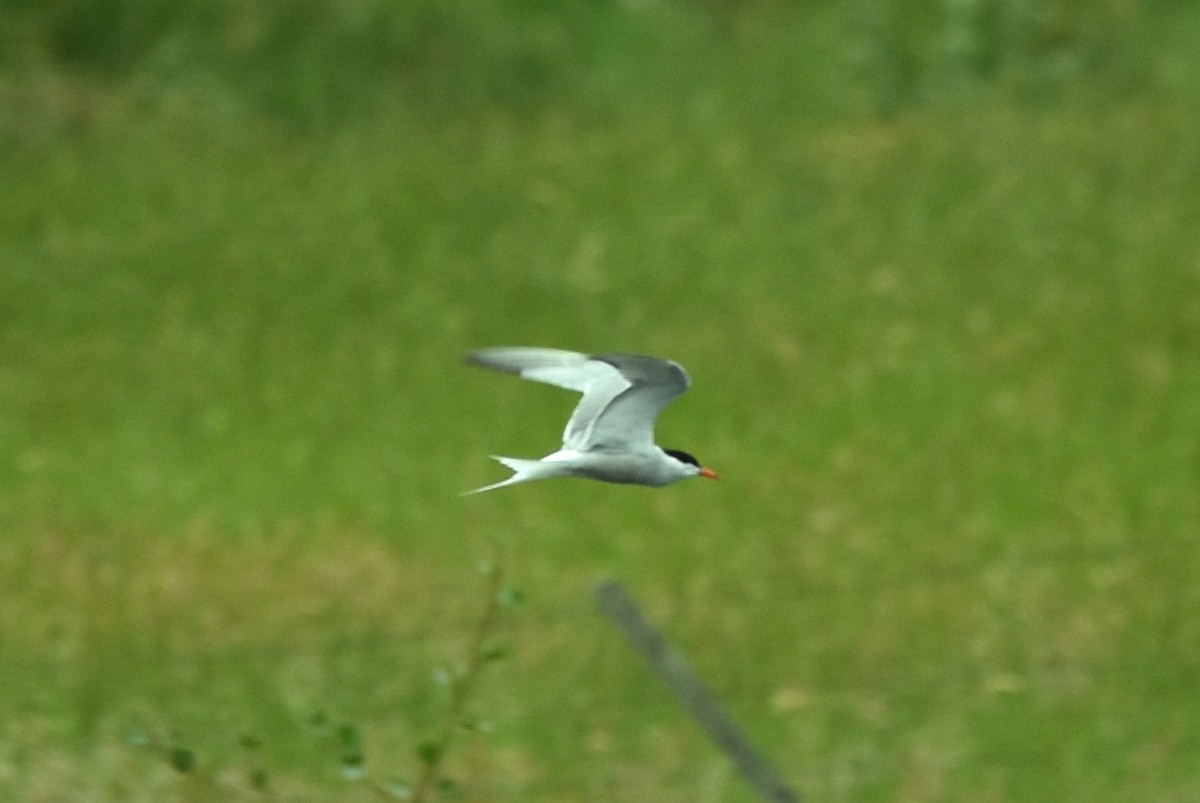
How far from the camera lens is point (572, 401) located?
10.5m

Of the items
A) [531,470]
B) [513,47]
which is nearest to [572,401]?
[531,470]

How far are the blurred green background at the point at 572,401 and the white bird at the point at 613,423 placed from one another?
8.10 feet

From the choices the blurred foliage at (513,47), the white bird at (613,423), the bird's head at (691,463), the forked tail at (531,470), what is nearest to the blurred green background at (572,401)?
the blurred foliage at (513,47)

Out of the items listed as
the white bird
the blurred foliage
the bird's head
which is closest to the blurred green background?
the blurred foliage

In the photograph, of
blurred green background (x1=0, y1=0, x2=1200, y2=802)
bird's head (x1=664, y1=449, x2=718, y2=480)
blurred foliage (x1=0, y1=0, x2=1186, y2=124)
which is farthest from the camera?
blurred foliage (x1=0, y1=0, x2=1186, y2=124)

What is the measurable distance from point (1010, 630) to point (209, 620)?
3.65 meters

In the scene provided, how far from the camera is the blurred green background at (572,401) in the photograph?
10.3 meters

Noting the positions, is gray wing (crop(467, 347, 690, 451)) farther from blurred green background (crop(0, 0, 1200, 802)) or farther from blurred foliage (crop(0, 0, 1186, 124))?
blurred foliage (crop(0, 0, 1186, 124))

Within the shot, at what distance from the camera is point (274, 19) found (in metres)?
20.5

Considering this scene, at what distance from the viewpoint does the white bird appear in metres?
2.66

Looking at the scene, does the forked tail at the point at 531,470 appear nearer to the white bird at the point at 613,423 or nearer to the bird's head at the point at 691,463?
the white bird at the point at 613,423

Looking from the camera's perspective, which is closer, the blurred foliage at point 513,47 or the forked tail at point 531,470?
the forked tail at point 531,470

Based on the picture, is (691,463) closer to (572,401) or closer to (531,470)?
(531,470)

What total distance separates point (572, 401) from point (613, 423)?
25.2 ft
